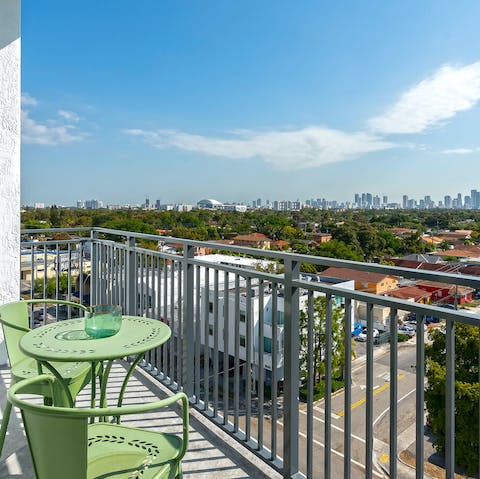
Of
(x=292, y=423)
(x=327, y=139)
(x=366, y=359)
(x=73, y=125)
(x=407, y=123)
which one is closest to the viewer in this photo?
(x=366, y=359)

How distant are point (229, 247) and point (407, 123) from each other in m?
55.4

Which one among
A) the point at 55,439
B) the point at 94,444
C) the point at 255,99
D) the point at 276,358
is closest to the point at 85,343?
the point at 94,444

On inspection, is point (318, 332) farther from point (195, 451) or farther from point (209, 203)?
point (209, 203)

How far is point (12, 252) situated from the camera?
344 cm

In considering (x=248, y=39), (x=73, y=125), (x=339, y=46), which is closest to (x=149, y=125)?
(x=73, y=125)

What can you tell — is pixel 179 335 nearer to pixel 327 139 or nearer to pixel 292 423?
pixel 292 423

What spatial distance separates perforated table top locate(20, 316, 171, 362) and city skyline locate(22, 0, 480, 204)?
43.7 feet

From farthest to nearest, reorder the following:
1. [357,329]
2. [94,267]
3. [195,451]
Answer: [94,267] → [195,451] → [357,329]

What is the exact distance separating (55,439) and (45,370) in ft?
3.99

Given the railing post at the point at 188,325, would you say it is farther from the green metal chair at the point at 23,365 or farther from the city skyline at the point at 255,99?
the city skyline at the point at 255,99

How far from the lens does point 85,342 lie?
1790 mm

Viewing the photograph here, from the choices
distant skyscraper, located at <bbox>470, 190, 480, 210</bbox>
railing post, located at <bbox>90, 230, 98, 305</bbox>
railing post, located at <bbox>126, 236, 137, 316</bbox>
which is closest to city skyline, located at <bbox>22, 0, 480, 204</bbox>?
distant skyscraper, located at <bbox>470, 190, 480, 210</bbox>

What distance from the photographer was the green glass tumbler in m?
1.86

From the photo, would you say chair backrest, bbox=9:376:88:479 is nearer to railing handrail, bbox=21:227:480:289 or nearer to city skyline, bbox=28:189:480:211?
railing handrail, bbox=21:227:480:289
